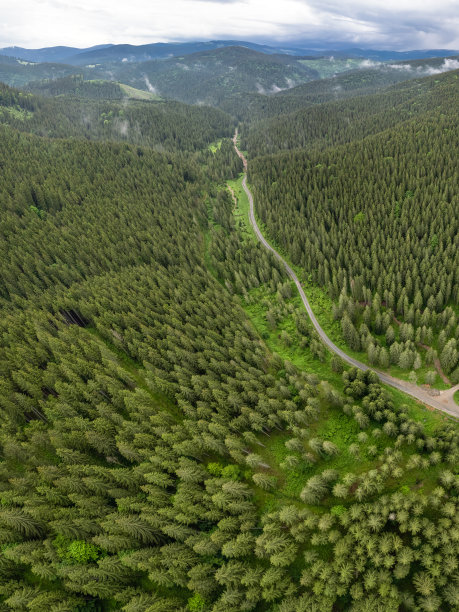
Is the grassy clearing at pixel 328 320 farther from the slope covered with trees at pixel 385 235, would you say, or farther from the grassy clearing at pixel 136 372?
the grassy clearing at pixel 136 372

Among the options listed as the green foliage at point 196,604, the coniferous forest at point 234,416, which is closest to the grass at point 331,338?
the coniferous forest at point 234,416

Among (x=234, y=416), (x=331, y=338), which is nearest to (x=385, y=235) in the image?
(x=331, y=338)

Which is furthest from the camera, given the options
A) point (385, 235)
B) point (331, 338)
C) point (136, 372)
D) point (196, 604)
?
point (385, 235)

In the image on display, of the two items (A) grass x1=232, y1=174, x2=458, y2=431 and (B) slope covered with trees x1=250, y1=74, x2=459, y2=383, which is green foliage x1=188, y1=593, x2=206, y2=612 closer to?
(A) grass x1=232, y1=174, x2=458, y2=431

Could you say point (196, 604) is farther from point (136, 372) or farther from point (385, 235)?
point (385, 235)

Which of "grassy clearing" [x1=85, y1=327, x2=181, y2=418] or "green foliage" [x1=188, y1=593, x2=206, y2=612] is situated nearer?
"green foliage" [x1=188, y1=593, x2=206, y2=612]

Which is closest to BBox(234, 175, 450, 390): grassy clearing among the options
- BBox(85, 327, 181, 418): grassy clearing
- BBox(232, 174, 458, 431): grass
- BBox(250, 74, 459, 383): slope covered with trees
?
BBox(232, 174, 458, 431): grass

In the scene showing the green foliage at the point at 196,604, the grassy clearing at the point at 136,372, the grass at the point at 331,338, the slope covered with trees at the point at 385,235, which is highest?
the slope covered with trees at the point at 385,235

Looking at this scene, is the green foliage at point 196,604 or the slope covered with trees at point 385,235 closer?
the green foliage at point 196,604

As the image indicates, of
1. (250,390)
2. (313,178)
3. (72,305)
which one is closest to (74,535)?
(250,390)
